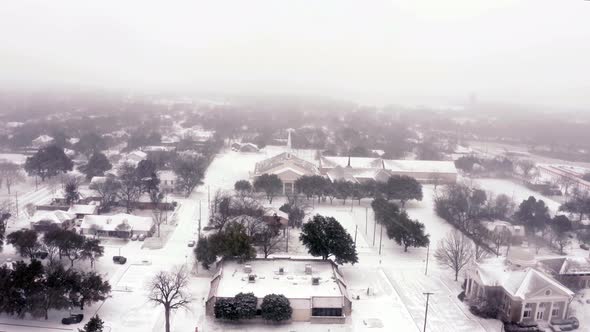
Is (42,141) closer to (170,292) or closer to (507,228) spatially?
(170,292)

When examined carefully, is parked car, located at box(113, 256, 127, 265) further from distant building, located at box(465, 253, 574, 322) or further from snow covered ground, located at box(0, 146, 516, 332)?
distant building, located at box(465, 253, 574, 322)

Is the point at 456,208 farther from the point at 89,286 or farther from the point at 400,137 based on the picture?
the point at 400,137

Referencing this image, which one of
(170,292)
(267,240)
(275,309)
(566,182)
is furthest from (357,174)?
(170,292)

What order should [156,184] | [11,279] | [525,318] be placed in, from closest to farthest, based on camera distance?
[11,279], [525,318], [156,184]

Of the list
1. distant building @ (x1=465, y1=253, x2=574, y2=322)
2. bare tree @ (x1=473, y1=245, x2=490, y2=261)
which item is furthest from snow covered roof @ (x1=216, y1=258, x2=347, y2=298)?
bare tree @ (x1=473, y1=245, x2=490, y2=261)

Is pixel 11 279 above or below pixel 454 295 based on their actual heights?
above

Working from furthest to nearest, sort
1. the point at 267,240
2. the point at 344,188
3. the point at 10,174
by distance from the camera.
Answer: the point at 10,174, the point at 344,188, the point at 267,240

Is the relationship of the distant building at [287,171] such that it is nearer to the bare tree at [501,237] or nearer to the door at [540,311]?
the bare tree at [501,237]

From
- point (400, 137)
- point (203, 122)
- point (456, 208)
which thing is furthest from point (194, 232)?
point (203, 122)
